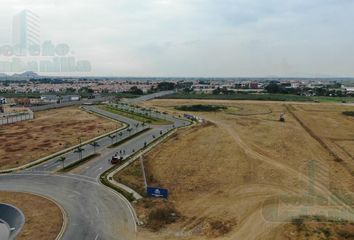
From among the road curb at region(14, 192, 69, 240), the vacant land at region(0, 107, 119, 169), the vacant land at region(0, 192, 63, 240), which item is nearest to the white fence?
the vacant land at region(0, 107, 119, 169)

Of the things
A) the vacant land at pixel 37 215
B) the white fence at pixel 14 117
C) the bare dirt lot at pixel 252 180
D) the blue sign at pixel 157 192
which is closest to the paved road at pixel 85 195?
the vacant land at pixel 37 215

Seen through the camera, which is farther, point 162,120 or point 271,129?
Answer: point 162,120

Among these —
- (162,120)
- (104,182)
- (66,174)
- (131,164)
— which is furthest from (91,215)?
(162,120)

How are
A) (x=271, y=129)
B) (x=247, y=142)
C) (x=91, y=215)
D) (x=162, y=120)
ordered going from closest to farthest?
(x=91, y=215)
(x=247, y=142)
(x=271, y=129)
(x=162, y=120)

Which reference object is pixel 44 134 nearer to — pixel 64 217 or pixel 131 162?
pixel 131 162

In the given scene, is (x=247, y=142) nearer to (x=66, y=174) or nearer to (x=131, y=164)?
(x=131, y=164)
